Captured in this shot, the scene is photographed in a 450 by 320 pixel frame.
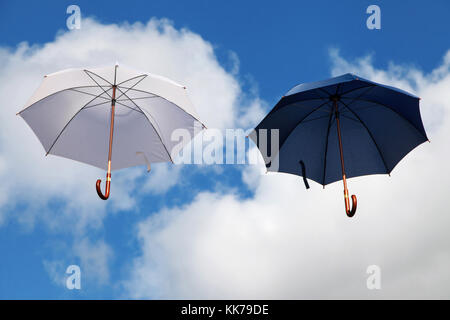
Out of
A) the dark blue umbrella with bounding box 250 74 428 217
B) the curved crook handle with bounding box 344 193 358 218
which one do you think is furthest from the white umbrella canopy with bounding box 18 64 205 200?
the curved crook handle with bounding box 344 193 358 218

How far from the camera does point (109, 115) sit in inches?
422

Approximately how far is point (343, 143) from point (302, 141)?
0.86 metres

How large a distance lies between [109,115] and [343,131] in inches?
194

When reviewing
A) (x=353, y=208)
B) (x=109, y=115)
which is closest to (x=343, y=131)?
(x=353, y=208)

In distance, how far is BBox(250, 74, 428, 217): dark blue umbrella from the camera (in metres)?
10.0

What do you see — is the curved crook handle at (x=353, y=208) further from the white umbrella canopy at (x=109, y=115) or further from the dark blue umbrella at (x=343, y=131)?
the white umbrella canopy at (x=109, y=115)

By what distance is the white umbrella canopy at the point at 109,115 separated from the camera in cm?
1002

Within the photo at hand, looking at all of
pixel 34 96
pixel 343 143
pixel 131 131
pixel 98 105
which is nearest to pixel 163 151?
pixel 131 131

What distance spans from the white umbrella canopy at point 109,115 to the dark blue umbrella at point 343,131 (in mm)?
1854

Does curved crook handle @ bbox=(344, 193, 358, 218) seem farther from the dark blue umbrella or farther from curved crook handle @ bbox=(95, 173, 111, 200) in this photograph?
curved crook handle @ bbox=(95, 173, 111, 200)

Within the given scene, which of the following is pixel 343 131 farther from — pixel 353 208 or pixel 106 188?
pixel 106 188

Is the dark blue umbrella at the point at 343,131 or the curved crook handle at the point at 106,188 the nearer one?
the curved crook handle at the point at 106,188

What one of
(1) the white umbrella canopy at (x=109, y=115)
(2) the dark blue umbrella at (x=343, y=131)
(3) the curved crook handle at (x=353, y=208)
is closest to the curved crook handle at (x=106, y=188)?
(1) the white umbrella canopy at (x=109, y=115)

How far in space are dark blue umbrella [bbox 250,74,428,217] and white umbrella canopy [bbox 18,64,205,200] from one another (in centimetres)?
185
